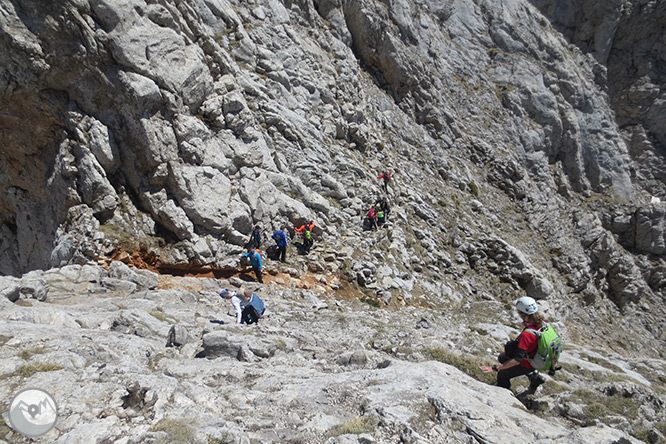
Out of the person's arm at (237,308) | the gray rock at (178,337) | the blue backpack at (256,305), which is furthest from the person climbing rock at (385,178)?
the gray rock at (178,337)

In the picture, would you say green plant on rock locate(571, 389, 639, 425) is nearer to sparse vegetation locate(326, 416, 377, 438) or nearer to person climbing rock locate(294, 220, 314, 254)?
sparse vegetation locate(326, 416, 377, 438)

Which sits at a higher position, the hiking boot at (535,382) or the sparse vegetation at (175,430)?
the hiking boot at (535,382)

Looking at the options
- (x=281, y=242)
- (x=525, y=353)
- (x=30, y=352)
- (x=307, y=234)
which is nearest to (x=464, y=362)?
(x=525, y=353)

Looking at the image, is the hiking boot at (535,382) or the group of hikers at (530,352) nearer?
the group of hikers at (530,352)

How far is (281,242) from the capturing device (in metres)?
16.7

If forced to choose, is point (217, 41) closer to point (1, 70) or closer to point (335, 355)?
point (1, 70)

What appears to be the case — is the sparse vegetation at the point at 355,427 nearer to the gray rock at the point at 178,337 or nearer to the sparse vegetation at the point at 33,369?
the sparse vegetation at the point at 33,369

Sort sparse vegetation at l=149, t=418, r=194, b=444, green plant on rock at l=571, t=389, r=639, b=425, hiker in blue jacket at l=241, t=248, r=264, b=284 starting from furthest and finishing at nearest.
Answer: hiker in blue jacket at l=241, t=248, r=264, b=284 → green plant on rock at l=571, t=389, r=639, b=425 → sparse vegetation at l=149, t=418, r=194, b=444

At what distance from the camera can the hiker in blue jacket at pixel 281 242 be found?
54.6 ft

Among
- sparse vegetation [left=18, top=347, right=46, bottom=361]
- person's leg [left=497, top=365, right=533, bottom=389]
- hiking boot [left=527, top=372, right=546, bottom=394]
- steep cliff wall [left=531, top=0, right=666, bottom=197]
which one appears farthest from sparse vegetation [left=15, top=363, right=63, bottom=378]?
steep cliff wall [left=531, top=0, right=666, bottom=197]

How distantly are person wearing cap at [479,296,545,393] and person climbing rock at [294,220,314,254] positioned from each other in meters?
12.1

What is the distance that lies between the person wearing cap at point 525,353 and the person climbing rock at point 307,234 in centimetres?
1207

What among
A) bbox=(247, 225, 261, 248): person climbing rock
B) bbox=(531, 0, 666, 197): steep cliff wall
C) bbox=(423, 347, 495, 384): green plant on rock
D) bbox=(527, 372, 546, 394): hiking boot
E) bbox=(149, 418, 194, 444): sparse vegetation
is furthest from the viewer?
bbox=(531, 0, 666, 197): steep cliff wall

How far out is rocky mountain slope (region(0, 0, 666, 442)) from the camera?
9328mm
